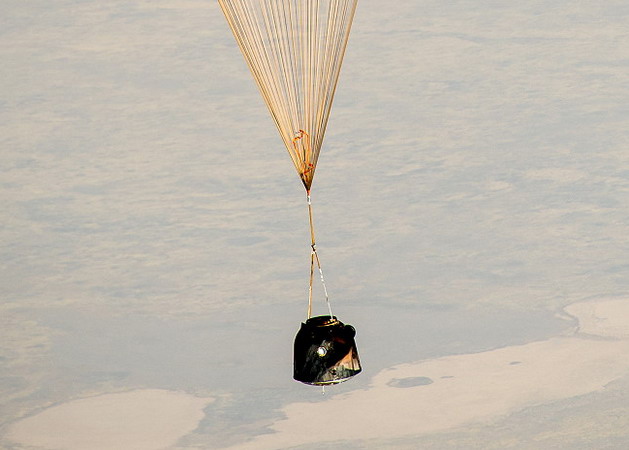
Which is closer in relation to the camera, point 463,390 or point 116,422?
point 116,422

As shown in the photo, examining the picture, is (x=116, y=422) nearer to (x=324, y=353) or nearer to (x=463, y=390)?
(x=463, y=390)

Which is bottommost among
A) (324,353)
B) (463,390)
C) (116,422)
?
(463,390)

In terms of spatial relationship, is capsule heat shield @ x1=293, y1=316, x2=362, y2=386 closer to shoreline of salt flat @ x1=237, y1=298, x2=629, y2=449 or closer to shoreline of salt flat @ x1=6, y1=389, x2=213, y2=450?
shoreline of salt flat @ x1=237, y1=298, x2=629, y2=449

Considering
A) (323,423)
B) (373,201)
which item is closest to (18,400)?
(323,423)

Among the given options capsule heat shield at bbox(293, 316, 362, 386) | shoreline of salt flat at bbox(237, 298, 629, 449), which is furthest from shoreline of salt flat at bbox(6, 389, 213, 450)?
capsule heat shield at bbox(293, 316, 362, 386)

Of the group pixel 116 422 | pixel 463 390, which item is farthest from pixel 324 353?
pixel 116 422

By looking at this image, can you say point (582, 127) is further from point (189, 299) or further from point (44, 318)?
point (44, 318)

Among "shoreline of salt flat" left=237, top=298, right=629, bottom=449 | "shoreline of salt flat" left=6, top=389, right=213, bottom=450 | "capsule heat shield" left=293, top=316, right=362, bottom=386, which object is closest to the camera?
"capsule heat shield" left=293, top=316, right=362, bottom=386

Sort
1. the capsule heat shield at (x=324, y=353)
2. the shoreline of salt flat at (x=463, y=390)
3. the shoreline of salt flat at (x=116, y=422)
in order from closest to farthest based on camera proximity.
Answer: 1. the capsule heat shield at (x=324, y=353)
2. the shoreline of salt flat at (x=463, y=390)
3. the shoreline of salt flat at (x=116, y=422)

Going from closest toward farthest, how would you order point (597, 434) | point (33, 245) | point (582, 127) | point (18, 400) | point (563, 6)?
point (597, 434) → point (18, 400) → point (33, 245) → point (582, 127) → point (563, 6)

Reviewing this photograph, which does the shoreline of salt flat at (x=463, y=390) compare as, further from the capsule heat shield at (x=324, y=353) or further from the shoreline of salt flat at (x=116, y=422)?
the capsule heat shield at (x=324, y=353)

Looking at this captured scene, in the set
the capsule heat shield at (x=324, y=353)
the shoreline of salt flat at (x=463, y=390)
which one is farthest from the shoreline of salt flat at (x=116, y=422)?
the capsule heat shield at (x=324, y=353)
